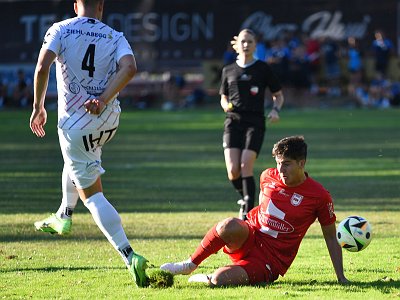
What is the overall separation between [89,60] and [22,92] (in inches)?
1234

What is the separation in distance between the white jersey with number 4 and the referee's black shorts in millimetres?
4202

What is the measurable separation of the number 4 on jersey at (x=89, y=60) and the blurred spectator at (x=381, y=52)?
29.8m

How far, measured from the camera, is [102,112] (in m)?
7.91

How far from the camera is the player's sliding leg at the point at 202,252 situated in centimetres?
770

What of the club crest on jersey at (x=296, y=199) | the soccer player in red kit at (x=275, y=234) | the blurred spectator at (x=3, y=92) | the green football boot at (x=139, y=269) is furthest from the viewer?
the blurred spectator at (x=3, y=92)

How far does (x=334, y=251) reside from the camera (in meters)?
7.73

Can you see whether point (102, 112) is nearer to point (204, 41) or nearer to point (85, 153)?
point (85, 153)

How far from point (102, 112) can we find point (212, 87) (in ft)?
103

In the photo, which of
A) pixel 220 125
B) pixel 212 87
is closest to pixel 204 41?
pixel 212 87

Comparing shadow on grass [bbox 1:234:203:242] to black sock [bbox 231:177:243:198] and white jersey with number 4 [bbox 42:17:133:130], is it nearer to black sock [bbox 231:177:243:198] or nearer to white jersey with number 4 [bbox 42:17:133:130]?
black sock [bbox 231:177:243:198]

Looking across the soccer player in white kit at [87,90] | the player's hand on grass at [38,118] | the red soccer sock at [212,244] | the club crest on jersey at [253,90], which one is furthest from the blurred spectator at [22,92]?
the red soccer sock at [212,244]

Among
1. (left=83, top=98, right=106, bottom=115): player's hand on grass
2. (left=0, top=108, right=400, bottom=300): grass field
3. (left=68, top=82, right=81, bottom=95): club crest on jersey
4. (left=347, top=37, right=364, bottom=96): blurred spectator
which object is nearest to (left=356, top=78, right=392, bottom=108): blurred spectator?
(left=347, top=37, right=364, bottom=96): blurred spectator

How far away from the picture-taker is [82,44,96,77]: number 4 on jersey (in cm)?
787

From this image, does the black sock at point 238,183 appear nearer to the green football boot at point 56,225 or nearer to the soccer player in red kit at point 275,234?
the green football boot at point 56,225
